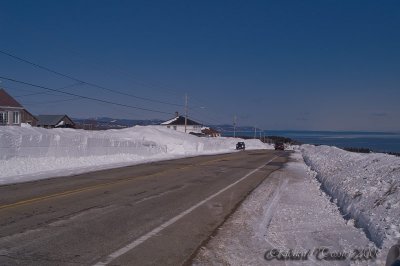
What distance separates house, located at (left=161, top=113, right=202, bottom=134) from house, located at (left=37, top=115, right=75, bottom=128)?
4888 cm

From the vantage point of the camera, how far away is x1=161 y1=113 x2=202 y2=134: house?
449 feet

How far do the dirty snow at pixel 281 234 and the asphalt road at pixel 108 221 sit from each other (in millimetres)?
388

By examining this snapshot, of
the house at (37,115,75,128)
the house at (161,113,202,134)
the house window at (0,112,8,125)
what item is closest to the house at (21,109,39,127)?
the house at (37,115,75,128)

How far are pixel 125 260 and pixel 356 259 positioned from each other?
344 centimetres

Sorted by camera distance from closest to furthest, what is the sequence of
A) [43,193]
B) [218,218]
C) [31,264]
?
[31,264]
[218,218]
[43,193]

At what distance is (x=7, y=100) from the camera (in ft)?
194

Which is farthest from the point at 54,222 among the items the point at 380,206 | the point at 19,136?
the point at 19,136

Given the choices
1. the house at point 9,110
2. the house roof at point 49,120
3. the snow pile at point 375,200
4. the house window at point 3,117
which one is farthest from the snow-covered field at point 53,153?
the house roof at point 49,120

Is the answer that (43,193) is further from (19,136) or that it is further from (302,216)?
(19,136)

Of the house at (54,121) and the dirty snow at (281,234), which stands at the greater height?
the house at (54,121)

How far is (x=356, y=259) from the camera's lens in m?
7.07

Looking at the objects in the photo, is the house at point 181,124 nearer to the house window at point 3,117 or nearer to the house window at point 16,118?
the house window at point 16,118

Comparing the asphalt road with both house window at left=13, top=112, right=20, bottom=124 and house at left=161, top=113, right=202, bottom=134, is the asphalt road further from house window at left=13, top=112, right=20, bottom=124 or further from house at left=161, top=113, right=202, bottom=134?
house at left=161, top=113, right=202, bottom=134

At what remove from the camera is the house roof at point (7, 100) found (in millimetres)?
58088
